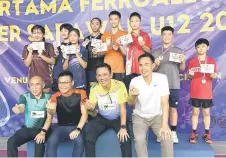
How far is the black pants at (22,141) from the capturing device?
3.38m

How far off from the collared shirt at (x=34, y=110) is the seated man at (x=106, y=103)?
1.70ft

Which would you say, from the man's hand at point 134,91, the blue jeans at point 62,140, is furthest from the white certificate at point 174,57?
the blue jeans at point 62,140

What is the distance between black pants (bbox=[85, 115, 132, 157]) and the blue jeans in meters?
0.06

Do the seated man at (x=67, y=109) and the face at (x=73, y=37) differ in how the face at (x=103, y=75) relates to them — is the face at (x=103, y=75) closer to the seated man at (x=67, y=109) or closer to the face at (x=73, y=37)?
the seated man at (x=67, y=109)

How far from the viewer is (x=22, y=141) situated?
3.50 metres

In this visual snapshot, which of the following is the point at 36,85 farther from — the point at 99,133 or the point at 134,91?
the point at 134,91

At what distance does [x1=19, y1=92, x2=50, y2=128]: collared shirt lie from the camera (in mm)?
3607

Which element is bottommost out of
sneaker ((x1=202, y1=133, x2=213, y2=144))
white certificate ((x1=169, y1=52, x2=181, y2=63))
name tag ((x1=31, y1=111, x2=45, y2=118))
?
sneaker ((x1=202, y1=133, x2=213, y2=144))

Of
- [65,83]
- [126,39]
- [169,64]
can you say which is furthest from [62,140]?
[169,64]

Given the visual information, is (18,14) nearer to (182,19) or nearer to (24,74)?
(24,74)

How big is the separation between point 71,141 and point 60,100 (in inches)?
18.8

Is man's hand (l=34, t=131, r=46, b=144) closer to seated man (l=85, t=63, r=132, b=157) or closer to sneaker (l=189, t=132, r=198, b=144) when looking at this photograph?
seated man (l=85, t=63, r=132, b=157)

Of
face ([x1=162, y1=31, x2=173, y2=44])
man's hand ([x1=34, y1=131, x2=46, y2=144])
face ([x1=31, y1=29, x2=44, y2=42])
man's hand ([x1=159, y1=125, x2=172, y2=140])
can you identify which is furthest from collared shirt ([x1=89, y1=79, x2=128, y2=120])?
face ([x1=31, y1=29, x2=44, y2=42])

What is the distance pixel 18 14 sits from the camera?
4766 millimetres
